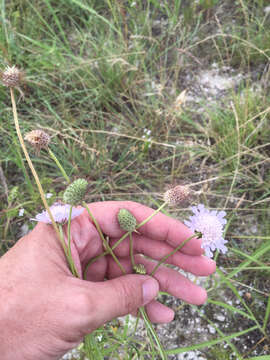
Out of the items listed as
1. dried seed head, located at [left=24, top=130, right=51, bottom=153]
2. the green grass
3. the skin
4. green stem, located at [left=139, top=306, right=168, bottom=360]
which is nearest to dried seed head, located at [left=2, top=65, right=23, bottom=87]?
dried seed head, located at [left=24, top=130, right=51, bottom=153]

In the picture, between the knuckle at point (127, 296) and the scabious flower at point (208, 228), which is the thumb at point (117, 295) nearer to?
the knuckle at point (127, 296)

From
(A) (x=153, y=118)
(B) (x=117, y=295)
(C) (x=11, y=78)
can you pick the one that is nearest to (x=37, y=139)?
(C) (x=11, y=78)

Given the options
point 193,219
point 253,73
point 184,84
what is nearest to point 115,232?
point 193,219

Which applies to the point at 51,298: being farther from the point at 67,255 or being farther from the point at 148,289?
the point at 148,289

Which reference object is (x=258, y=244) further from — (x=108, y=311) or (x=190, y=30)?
(x=190, y=30)

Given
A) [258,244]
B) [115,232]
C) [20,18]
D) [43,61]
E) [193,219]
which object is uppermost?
[20,18]

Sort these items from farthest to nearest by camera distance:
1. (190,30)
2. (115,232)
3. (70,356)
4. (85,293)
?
(190,30) → (70,356) → (115,232) → (85,293)

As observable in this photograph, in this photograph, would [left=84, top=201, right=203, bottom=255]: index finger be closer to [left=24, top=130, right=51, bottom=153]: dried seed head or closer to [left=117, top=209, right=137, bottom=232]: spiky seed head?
[left=117, top=209, right=137, bottom=232]: spiky seed head
